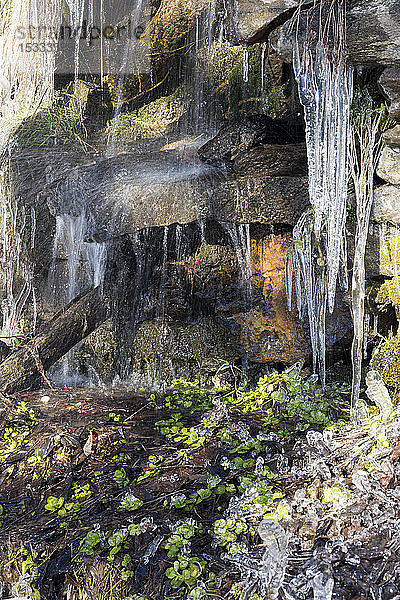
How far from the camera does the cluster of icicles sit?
3188 millimetres

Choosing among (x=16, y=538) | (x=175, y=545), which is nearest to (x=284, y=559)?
(x=175, y=545)

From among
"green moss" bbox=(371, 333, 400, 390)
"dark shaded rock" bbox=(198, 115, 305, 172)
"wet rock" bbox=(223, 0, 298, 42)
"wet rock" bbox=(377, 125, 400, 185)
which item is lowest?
"green moss" bbox=(371, 333, 400, 390)

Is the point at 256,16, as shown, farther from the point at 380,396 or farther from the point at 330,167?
the point at 380,396

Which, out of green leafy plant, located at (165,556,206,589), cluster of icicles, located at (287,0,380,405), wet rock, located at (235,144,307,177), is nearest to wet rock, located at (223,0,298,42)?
cluster of icicles, located at (287,0,380,405)

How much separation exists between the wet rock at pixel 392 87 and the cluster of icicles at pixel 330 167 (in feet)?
0.57

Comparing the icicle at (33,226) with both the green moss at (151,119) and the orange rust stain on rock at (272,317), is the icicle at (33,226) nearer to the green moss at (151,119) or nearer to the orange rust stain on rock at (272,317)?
the green moss at (151,119)

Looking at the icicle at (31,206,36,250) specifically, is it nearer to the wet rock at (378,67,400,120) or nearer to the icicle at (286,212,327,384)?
the icicle at (286,212,327,384)

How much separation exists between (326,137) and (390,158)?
1.39ft

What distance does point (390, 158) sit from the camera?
A: 3494 millimetres

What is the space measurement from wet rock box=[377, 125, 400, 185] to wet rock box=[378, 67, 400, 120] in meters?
0.11

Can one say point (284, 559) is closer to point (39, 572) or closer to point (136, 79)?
point (39, 572)

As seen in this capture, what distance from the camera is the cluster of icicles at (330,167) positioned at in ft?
10.5

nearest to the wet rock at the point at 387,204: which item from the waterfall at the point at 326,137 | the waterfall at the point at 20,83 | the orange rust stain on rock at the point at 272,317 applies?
the waterfall at the point at 326,137

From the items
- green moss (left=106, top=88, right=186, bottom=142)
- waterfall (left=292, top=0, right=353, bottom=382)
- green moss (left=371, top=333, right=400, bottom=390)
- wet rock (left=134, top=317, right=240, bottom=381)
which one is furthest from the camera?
green moss (left=106, top=88, right=186, bottom=142)
